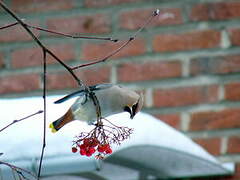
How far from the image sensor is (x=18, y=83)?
4.41 ft

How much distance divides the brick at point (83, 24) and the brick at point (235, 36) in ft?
0.98

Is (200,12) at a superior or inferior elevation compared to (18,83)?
superior

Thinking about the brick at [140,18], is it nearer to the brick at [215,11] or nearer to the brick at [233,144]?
the brick at [215,11]

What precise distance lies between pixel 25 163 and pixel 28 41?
1.21ft

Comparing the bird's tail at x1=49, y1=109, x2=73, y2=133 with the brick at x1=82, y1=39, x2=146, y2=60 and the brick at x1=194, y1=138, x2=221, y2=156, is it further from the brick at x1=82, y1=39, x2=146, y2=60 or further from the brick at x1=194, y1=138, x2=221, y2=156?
the brick at x1=194, y1=138, x2=221, y2=156

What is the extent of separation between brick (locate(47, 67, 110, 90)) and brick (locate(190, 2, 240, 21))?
0.25 metres

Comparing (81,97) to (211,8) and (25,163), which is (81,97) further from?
(211,8)

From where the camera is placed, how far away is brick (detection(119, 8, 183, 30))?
1.31 metres

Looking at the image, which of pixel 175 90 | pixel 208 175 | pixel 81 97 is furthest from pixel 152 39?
pixel 81 97

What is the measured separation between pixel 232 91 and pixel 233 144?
0.14 meters

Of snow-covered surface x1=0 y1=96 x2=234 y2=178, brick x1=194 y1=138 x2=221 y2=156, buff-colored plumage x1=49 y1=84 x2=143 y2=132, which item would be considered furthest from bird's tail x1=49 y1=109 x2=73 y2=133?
brick x1=194 y1=138 x2=221 y2=156

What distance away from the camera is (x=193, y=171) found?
4.31ft

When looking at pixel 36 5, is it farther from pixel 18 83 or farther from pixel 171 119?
pixel 171 119

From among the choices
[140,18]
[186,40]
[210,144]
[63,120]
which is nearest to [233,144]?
[210,144]
